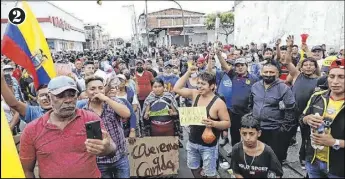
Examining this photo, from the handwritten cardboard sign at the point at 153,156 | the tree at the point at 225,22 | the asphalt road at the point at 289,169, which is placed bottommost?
the asphalt road at the point at 289,169

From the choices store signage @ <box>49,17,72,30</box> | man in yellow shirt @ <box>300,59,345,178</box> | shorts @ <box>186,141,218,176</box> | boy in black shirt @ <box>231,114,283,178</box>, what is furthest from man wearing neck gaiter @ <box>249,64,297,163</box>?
store signage @ <box>49,17,72,30</box>

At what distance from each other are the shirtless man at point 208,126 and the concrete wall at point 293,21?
12.8m

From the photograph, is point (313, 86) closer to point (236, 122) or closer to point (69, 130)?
point (236, 122)

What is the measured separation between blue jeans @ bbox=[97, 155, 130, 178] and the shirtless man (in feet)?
2.71

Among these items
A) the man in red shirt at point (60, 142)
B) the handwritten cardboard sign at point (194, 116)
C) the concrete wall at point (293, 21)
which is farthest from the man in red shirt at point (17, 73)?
the concrete wall at point (293, 21)

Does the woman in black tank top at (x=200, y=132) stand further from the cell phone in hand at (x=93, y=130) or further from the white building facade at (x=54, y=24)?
the white building facade at (x=54, y=24)

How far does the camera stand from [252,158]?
9.62 feet

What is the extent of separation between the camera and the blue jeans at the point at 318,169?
3010 millimetres

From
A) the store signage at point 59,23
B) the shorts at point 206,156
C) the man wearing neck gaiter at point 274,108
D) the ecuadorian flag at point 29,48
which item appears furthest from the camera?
the store signage at point 59,23

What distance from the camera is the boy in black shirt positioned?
289cm

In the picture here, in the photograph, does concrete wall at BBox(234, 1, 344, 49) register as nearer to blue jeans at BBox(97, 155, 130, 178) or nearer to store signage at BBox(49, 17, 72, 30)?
blue jeans at BBox(97, 155, 130, 178)

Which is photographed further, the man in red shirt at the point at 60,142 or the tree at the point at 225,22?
the tree at the point at 225,22

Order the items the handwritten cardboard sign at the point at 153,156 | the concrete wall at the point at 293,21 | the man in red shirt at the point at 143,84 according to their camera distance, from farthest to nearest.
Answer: the concrete wall at the point at 293,21 < the man in red shirt at the point at 143,84 < the handwritten cardboard sign at the point at 153,156

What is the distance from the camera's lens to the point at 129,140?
4.30 metres
